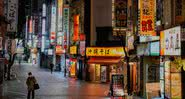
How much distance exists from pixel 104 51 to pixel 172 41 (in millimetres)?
28981

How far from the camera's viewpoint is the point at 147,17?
26.4m

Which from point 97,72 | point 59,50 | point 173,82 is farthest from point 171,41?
point 59,50

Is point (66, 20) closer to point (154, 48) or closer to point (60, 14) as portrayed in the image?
point (60, 14)

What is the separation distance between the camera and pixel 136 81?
35.3 m

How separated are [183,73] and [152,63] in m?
9.11

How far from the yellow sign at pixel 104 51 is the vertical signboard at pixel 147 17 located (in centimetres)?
2343

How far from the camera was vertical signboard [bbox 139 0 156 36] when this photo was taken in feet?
86.1

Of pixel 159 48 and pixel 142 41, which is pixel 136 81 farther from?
pixel 159 48

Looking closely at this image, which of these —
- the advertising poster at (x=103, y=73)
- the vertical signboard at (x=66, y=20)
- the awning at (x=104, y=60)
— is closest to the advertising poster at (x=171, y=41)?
the awning at (x=104, y=60)

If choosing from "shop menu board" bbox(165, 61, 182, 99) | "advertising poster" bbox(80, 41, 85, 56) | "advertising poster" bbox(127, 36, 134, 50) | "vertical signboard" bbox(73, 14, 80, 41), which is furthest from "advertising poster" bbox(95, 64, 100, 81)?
"shop menu board" bbox(165, 61, 182, 99)

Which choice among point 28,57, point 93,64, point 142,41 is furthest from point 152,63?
point 28,57

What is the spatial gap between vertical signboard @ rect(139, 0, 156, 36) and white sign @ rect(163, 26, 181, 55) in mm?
1498

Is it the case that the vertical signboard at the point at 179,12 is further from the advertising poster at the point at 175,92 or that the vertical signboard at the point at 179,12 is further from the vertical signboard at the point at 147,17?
the advertising poster at the point at 175,92

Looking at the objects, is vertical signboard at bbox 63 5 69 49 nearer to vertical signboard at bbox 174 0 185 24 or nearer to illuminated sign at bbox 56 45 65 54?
illuminated sign at bbox 56 45 65 54
